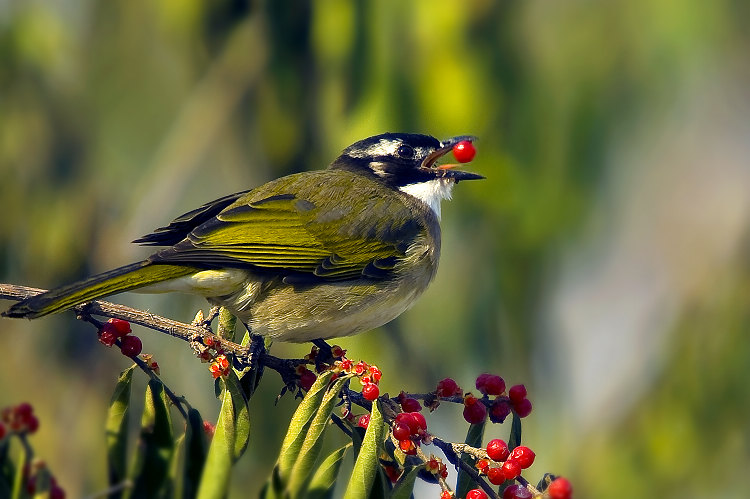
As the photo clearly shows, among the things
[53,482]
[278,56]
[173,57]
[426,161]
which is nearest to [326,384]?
[53,482]

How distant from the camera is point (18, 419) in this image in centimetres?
211

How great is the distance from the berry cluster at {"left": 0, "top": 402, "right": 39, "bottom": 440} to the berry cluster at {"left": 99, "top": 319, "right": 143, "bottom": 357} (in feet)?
2.09

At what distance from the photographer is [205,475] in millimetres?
2055

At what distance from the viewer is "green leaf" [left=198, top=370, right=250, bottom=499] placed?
2.02 metres

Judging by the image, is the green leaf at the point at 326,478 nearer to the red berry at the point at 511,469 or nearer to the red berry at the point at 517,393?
the red berry at the point at 511,469

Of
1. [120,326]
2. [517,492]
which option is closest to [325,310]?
[120,326]

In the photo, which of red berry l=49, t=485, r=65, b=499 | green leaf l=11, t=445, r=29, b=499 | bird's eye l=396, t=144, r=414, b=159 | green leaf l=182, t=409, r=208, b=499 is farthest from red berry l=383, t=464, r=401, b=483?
bird's eye l=396, t=144, r=414, b=159

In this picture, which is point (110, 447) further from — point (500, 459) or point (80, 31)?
point (80, 31)

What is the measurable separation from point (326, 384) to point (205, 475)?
49 centimetres

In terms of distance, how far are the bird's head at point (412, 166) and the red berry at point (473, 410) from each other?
1.62 meters

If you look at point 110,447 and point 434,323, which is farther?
point 434,323

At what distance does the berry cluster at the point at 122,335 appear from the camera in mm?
2771

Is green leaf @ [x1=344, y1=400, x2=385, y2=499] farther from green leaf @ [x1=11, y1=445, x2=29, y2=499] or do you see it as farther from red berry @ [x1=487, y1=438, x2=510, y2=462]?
green leaf @ [x1=11, y1=445, x2=29, y2=499]

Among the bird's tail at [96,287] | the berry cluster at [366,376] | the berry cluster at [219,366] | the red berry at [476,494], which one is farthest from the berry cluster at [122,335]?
the red berry at [476,494]
